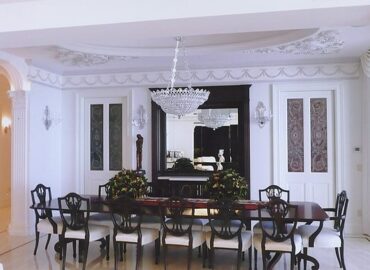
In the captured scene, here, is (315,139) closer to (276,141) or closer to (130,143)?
(276,141)

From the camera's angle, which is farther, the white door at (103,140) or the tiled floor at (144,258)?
the white door at (103,140)

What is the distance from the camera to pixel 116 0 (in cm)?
267

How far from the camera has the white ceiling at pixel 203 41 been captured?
262cm

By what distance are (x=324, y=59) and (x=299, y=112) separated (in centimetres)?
95

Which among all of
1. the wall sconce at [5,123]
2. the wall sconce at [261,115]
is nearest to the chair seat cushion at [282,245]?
the wall sconce at [261,115]

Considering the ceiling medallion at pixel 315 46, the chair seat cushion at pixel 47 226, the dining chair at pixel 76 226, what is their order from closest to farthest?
1. the dining chair at pixel 76 226
2. the ceiling medallion at pixel 315 46
3. the chair seat cushion at pixel 47 226

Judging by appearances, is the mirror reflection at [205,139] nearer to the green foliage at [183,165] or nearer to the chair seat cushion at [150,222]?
the green foliage at [183,165]

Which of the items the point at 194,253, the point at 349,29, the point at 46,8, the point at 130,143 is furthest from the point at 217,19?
the point at 130,143

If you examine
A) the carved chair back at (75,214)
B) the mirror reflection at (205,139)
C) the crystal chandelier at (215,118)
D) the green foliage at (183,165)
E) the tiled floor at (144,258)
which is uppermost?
the crystal chandelier at (215,118)

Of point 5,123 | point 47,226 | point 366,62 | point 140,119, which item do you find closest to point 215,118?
point 140,119

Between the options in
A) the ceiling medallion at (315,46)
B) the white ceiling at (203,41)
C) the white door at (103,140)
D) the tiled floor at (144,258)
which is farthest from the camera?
the white door at (103,140)

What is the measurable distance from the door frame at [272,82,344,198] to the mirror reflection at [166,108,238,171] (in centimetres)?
68

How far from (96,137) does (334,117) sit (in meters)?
4.32

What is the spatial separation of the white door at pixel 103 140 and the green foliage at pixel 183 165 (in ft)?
3.32
